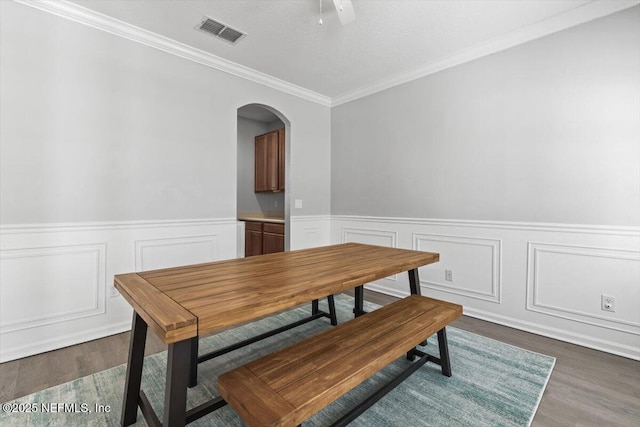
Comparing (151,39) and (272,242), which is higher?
(151,39)

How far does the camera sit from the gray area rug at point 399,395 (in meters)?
1.55

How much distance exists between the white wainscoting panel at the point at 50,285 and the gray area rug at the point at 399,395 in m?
0.72

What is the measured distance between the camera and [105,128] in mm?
2506

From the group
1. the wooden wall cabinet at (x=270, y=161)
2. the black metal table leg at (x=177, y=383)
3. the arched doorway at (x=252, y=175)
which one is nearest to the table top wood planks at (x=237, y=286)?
the black metal table leg at (x=177, y=383)

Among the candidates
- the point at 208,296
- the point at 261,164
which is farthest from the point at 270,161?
the point at 208,296

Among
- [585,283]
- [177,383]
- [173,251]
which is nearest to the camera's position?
[177,383]

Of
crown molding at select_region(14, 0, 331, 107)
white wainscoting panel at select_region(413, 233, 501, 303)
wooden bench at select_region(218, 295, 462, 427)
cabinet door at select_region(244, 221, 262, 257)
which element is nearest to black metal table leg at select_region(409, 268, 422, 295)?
wooden bench at select_region(218, 295, 462, 427)

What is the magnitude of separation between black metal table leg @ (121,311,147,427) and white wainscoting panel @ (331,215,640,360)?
280cm

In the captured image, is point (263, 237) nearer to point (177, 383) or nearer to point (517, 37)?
point (177, 383)

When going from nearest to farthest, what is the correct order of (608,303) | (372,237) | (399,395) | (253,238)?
(399,395) → (608,303) → (372,237) → (253,238)

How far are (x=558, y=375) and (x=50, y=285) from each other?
3.67 m

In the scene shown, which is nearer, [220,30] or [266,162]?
[220,30]

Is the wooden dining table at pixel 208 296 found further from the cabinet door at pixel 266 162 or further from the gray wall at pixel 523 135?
the cabinet door at pixel 266 162

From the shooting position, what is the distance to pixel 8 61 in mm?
2113
